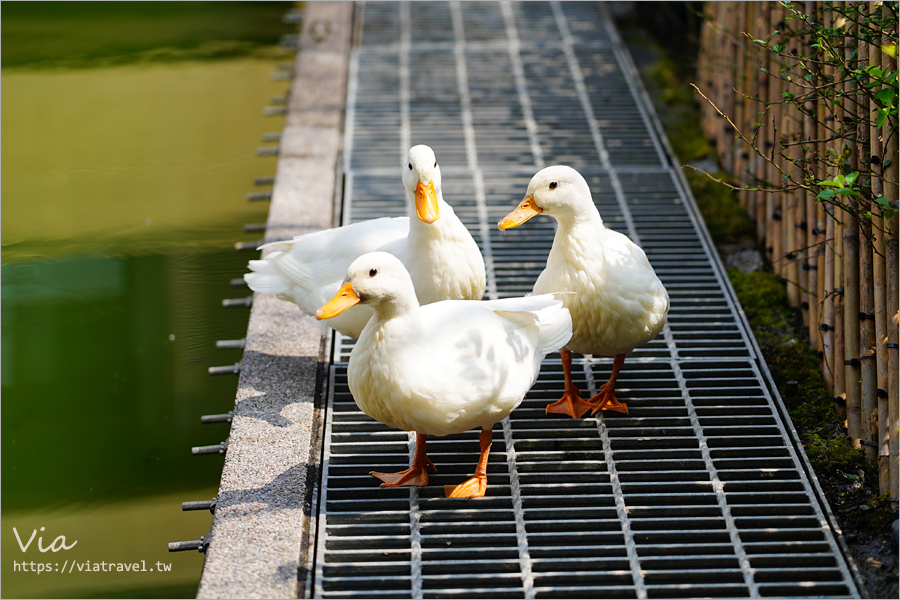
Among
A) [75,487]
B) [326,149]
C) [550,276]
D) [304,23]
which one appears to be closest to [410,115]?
[326,149]

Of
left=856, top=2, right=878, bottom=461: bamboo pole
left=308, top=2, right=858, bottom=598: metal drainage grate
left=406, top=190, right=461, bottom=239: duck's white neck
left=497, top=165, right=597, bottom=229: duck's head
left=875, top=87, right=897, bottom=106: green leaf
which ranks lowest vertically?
left=308, top=2, right=858, bottom=598: metal drainage grate

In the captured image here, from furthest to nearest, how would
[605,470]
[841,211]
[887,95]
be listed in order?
[841,211], [605,470], [887,95]

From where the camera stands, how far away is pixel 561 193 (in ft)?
13.0

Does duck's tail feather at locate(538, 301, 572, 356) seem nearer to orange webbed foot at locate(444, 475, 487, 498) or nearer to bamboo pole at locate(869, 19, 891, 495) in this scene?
orange webbed foot at locate(444, 475, 487, 498)

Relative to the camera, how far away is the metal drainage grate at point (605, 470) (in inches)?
133

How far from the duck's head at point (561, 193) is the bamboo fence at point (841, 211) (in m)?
0.68

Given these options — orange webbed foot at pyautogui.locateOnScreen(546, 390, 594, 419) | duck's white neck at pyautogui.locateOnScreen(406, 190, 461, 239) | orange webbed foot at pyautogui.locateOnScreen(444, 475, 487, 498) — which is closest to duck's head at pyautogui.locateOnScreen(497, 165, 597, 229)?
duck's white neck at pyautogui.locateOnScreen(406, 190, 461, 239)

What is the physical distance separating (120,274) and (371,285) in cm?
317

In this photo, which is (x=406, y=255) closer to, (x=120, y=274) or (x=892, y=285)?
(x=892, y=285)

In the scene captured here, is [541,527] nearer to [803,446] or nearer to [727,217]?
[803,446]

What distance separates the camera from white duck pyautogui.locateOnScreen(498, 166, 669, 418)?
3.98 metres

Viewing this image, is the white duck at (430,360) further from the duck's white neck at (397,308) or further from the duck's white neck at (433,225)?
the duck's white neck at (433,225)

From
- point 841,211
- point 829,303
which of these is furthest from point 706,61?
point 829,303

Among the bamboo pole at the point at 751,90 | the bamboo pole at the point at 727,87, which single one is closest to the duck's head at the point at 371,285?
the bamboo pole at the point at 751,90
